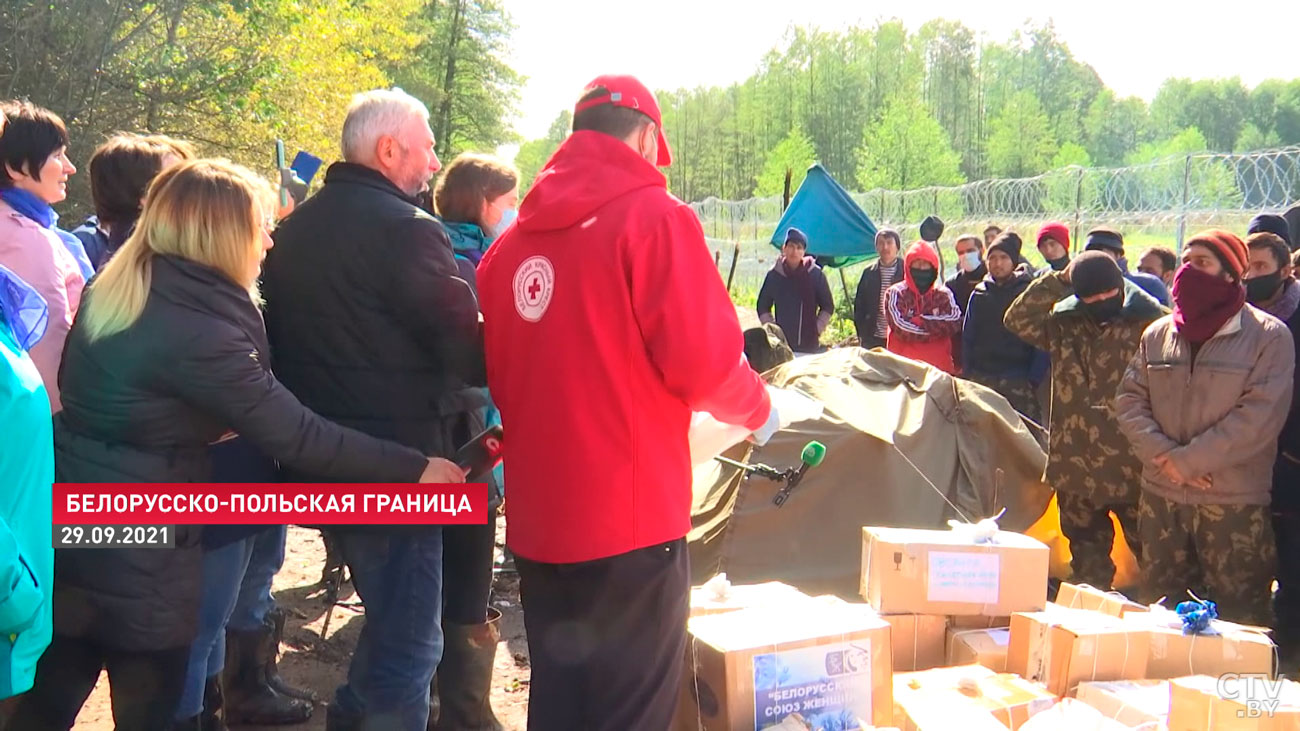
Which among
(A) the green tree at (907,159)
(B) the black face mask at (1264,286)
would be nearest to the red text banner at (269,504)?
(B) the black face mask at (1264,286)

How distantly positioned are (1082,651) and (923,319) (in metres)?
4.28

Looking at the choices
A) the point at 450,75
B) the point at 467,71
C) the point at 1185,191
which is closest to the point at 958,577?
the point at 1185,191

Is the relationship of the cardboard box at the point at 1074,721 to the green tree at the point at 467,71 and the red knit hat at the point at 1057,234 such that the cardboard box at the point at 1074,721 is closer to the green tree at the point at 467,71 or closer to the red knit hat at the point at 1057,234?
the red knit hat at the point at 1057,234

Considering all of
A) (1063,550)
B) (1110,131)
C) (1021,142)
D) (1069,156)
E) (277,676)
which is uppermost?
(1110,131)

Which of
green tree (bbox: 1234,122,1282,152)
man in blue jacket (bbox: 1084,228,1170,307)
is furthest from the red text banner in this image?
green tree (bbox: 1234,122,1282,152)

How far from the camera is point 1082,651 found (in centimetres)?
280

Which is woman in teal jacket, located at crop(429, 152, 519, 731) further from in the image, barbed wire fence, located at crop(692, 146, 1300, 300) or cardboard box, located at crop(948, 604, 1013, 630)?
barbed wire fence, located at crop(692, 146, 1300, 300)

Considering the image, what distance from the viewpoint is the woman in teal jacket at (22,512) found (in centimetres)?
167

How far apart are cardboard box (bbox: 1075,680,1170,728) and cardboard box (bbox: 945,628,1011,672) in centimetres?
32

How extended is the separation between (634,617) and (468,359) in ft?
2.59

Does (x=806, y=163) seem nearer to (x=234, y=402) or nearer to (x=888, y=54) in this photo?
(x=888, y=54)

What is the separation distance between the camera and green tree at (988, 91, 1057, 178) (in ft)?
169

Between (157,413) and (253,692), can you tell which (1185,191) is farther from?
(157,413)

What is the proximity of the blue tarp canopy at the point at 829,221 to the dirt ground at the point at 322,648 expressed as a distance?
26.6 feet
